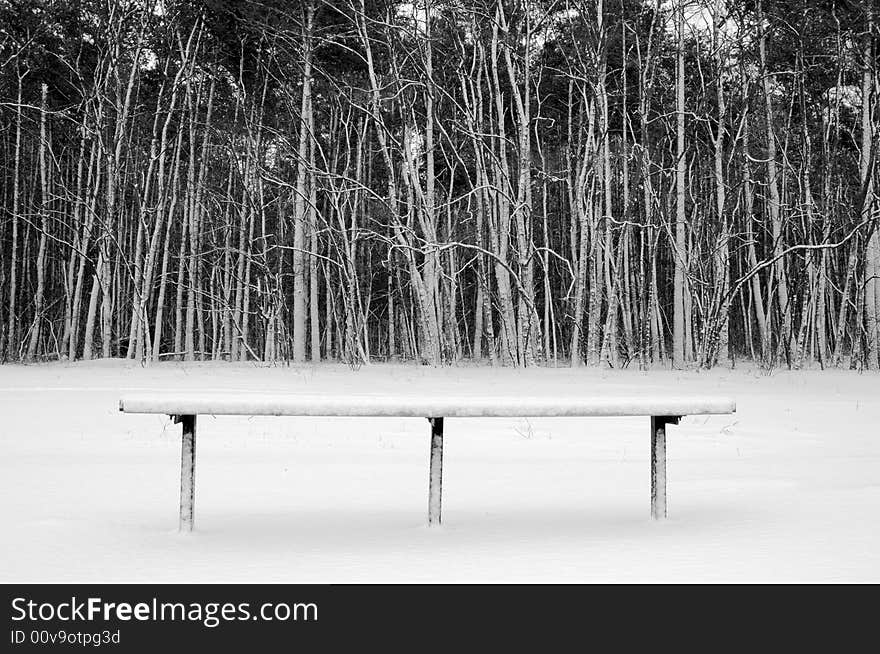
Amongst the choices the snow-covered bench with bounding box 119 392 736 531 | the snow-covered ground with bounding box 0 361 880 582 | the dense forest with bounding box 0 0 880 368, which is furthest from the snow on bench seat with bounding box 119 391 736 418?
the dense forest with bounding box 0 0 880 368

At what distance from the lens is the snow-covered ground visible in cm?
370

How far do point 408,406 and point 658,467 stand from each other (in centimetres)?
131

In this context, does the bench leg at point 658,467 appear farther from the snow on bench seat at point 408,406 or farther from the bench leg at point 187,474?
the bench leg at point 187,474

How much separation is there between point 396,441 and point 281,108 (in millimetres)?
16410

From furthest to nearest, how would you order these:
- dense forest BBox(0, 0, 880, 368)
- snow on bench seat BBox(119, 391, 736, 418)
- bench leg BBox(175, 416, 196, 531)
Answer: dense forest BBox(0, 0, 880, 368)
bench leg BBox(175, 416, 196, 531)
snow on bench seat BBox(119, 391, 736, 418)

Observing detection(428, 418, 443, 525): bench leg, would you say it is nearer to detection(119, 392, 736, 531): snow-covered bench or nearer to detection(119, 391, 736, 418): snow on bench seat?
Answer: detection(119, 392, 736, 531): snow-covered bench

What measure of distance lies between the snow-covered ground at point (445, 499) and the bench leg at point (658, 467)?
9 cm

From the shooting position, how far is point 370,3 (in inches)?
720

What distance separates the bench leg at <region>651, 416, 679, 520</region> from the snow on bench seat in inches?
6.8

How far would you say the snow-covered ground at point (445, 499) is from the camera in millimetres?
3697

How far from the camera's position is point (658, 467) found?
4586 millimetres

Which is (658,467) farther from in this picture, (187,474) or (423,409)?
(187,474)

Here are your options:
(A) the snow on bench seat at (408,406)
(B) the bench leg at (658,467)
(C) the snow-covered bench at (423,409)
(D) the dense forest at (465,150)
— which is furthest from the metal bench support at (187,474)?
(D) the dense forest at (465,150)
